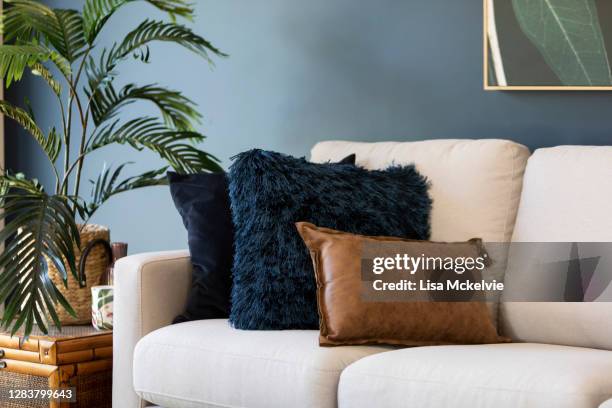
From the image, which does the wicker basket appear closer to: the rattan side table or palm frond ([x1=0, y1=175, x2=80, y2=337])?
the rattan side table

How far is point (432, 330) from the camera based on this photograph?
7.40ft

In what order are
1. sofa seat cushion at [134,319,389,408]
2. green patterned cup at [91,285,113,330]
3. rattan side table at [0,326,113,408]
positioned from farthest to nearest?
green patterned cup at [91,285,113,330]
rattan side table at [0,326,113,408]
sofa seat cushion at [134,319,389,408]

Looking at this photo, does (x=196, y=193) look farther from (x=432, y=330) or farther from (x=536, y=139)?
(x=536, y=139)

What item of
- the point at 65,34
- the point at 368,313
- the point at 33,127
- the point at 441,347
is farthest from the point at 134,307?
the point at 65,34

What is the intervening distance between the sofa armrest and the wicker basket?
1.28 feet

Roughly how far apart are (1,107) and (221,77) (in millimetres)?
876

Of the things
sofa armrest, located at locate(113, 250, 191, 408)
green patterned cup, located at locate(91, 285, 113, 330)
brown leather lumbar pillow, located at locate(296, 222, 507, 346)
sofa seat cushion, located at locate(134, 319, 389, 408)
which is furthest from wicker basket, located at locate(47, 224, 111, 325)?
brown leather lumbar pillow, located at locate(296, 222, 507, 346)

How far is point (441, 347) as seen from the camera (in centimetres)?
220

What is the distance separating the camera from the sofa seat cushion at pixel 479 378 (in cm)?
182

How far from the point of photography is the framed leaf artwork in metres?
2.74

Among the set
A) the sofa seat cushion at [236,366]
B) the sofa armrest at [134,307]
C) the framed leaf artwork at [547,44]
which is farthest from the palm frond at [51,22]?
the framed leaf artwork at [547,44]

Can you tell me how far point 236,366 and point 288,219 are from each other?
0.43 metres

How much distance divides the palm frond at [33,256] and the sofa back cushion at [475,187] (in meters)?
1.04

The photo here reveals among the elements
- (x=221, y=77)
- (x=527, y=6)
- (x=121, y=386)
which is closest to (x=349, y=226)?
(x=121, y=386)
